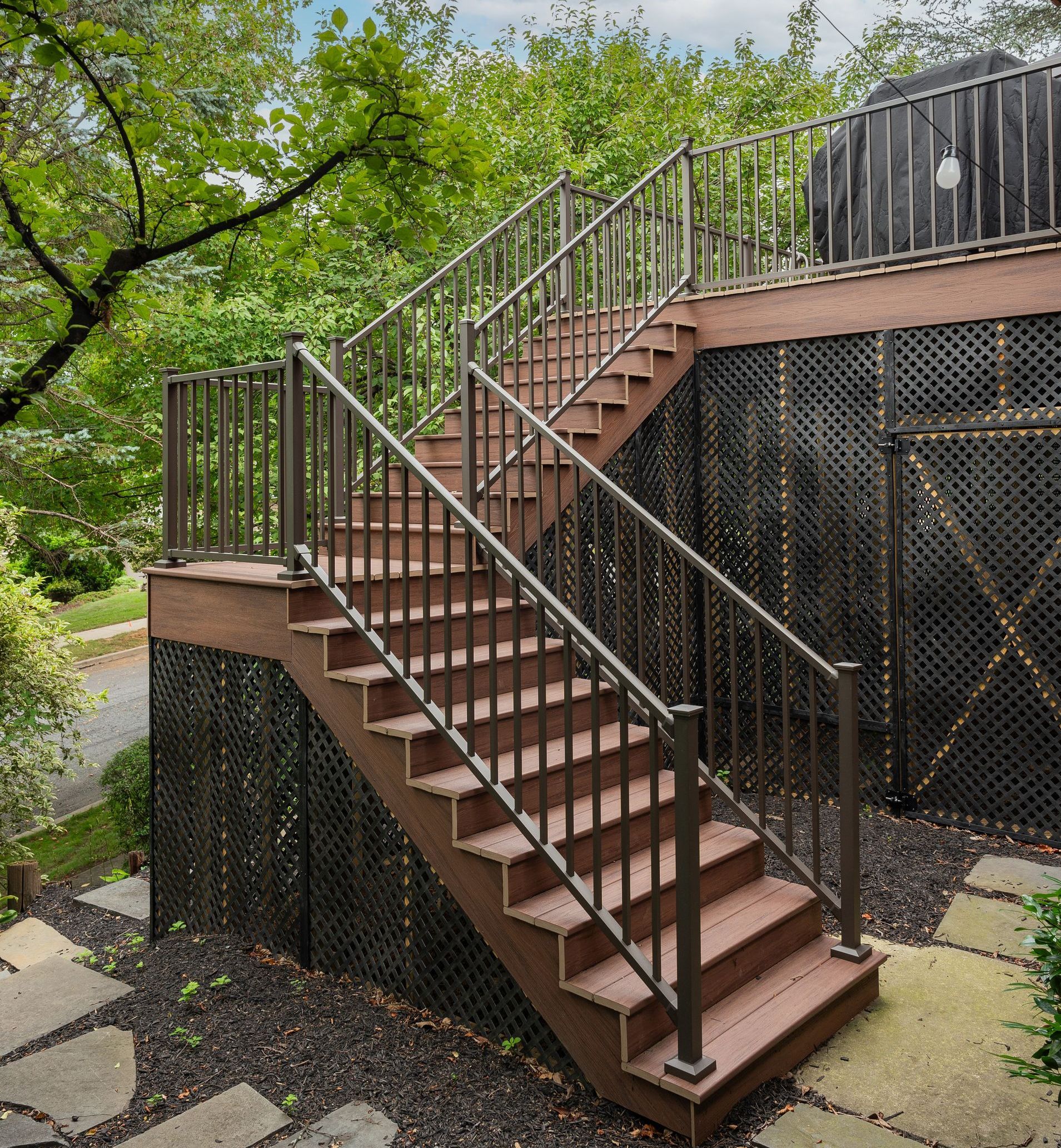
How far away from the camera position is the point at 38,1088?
3.36m

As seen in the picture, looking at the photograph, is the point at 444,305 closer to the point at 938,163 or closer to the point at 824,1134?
the point at 938,163

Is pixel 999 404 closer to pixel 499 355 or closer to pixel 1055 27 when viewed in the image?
pixel 499 355

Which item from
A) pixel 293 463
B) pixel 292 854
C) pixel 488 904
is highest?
pixel 293 463

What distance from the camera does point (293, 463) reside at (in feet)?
13.5

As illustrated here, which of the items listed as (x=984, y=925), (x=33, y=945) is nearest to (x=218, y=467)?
(x=33, y=945)

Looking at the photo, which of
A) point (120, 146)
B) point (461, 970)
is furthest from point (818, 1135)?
point (120, 146)

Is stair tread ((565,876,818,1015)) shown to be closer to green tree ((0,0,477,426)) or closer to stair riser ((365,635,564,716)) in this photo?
stair riser ((365,635,564,716))

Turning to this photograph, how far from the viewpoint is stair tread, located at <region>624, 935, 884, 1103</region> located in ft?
9.25

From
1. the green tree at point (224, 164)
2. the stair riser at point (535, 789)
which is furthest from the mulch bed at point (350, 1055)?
the green tree at point (224, 164)

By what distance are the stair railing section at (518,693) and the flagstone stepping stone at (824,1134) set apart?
0.30 meters

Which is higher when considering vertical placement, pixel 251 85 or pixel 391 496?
pixel 251 85

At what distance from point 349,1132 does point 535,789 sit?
50.0 inches

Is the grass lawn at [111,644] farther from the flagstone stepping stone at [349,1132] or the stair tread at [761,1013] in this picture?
the stair tread at [761,1013]

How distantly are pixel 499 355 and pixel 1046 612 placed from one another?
136 inches
